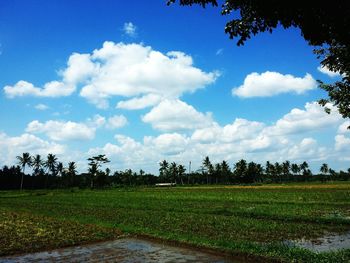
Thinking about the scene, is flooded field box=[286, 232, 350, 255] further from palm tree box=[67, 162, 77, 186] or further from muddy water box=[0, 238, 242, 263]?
palm tree box=[67, 162, 77, 186]

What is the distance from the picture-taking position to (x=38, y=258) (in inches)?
492

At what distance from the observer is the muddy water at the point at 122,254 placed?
11.9 m

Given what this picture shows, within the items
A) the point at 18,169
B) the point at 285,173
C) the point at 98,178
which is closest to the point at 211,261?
the point at 98,178

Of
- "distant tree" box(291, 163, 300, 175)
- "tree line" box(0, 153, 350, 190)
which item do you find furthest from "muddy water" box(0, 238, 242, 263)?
"distant tree" box(291, 163, 300, 175)

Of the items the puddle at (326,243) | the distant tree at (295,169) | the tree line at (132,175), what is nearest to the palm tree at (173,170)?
the tree line at (132,175)

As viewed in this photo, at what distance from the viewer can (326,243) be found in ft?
49.4

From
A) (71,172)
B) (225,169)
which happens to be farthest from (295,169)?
(71,172)

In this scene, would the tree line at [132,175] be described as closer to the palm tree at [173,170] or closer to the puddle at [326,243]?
the palm tree at [173,170]

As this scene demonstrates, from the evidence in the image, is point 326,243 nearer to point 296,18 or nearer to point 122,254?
point 122,254

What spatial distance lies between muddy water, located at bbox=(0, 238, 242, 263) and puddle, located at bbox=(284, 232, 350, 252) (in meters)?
4.40

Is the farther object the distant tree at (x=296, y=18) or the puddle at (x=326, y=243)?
the puddle at (x=326, y=243)

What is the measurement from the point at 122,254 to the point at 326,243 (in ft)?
28.6

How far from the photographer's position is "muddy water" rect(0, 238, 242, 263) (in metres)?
11.9

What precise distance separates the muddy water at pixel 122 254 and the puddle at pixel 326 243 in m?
4.40
